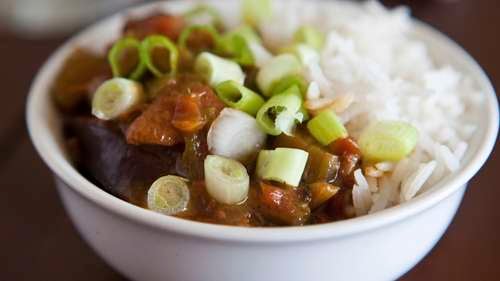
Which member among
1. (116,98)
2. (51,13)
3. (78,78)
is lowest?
(51,13)

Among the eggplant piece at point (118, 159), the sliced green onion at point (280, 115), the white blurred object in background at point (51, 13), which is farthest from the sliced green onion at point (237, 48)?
the white blurred object in background at point (51, 13)

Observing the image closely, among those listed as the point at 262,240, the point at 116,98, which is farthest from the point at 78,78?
the point at 262,240

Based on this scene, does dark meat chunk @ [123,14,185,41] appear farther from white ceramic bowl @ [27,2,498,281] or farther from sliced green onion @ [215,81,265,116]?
white ceramic bowl @ [27,2,498,281]

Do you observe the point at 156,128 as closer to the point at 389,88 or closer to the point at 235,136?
the point at 235,136

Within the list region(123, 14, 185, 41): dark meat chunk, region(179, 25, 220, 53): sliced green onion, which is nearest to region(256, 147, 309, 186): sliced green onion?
region(179, 25, 220, 53): sliced green onion

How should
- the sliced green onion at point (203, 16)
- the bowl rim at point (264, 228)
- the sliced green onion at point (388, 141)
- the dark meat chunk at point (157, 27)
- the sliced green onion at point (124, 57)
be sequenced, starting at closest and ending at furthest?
the bowl rim at point (264, 228) < the sliced green onion at point (388, 141) < the sliced green onion at point (124, 57) < the dark meat chunk at point (157, 27) < the sliced green onion at point (203, 16)

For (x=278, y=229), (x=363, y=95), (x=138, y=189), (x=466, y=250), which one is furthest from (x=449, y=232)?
(x=138, y=189)

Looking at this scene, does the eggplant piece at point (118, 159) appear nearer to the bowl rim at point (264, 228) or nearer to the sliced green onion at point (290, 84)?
the bowl rim at point (264, 228)

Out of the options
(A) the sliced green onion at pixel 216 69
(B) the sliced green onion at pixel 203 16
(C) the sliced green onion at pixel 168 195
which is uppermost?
(A) the sliced green onion at pixel 216 69
